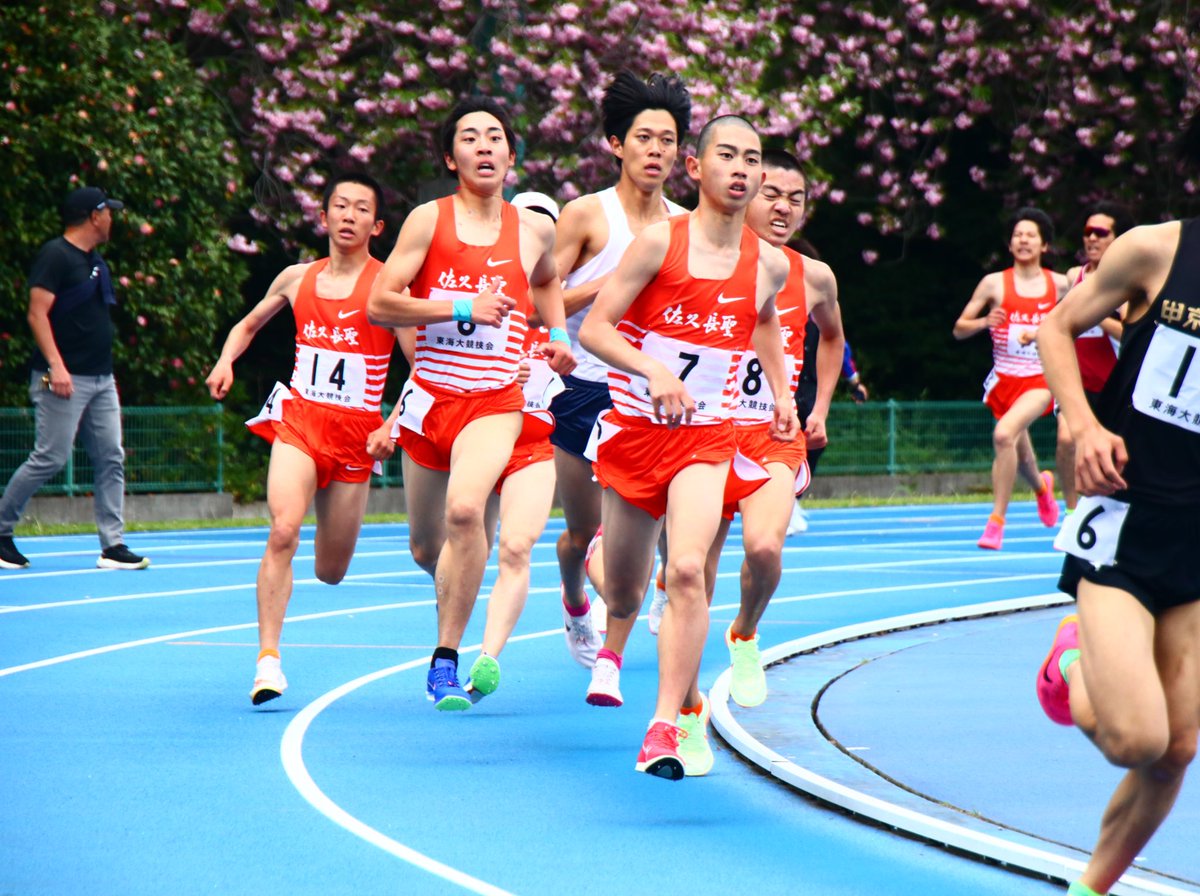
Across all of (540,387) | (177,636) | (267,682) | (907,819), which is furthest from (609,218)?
(177,636)

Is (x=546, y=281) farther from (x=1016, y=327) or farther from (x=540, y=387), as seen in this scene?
(x=1016, y=327)

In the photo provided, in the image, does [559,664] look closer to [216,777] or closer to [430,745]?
[430,745]

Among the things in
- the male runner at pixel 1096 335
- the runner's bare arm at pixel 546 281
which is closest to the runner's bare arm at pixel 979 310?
the male runner at pixel 1096 335

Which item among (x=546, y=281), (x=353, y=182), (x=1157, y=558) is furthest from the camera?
(x=353, y=182)

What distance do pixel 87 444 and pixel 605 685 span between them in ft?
24.4

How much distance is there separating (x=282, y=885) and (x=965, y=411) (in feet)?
70.3

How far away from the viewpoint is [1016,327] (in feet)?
51.1

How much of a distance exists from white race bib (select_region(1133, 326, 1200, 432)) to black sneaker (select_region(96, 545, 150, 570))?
34.4 feet

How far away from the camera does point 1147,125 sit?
90.5ft

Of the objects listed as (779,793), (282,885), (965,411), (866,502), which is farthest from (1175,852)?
(965,411)

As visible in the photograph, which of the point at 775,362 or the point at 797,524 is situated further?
the point at 797,524

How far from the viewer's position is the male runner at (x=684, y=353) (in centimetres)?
658

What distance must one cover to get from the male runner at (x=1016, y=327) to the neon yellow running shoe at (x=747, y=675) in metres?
7.47

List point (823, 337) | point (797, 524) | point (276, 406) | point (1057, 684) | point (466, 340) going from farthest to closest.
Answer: point (797, 524) → point (823, 337) → point (276, 406) → point (466, 340) → point (1057, 684)
